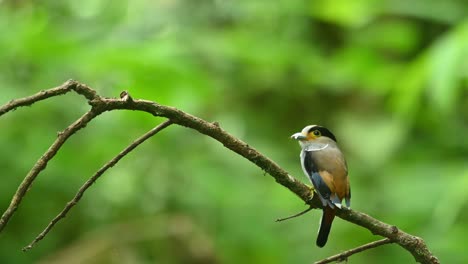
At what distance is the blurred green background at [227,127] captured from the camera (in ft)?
6.30

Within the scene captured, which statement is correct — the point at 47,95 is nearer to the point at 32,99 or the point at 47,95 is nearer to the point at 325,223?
the point at 32,99

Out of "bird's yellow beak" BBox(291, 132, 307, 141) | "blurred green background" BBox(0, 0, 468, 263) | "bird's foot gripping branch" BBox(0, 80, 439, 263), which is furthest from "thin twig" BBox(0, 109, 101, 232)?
"blurred green background" BBox(0, 0, 468, 263)

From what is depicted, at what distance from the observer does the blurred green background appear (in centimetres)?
192

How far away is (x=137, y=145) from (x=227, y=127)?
165cm

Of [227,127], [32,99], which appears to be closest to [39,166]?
[32,99]

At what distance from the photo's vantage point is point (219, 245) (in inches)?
80.0

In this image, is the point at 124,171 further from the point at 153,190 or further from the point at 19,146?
the point at 19,146

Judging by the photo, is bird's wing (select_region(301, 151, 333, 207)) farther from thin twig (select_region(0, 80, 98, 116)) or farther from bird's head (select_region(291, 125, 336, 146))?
thin twig (select_region(0, 80, 98, 116))

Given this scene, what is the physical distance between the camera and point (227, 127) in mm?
2289

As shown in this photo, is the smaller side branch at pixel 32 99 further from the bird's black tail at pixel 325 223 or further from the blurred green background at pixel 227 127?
the blurred green background at pixel 227 127

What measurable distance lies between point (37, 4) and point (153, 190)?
69 cm

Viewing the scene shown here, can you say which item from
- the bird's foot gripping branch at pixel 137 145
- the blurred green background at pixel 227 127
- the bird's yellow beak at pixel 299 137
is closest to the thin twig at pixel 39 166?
the bird's foot gripping branch at pixel 137 145

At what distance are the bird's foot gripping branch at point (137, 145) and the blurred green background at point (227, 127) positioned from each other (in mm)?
1152

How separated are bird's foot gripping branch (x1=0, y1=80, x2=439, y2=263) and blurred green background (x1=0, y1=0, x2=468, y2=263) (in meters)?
1.15
